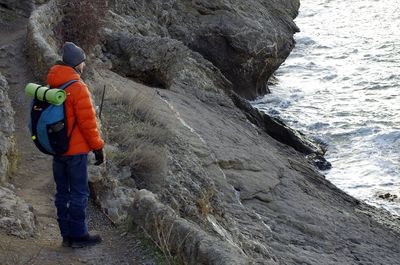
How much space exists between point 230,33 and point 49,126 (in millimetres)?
18738

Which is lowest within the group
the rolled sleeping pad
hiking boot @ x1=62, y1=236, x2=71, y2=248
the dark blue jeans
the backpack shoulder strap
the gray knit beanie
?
hiking boot @ x1=62, y1=236, x2=71, y2=248

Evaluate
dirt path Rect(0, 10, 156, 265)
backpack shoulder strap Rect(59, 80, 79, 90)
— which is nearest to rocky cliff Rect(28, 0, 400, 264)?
dirt path Rect(0, 10, 156, 265)

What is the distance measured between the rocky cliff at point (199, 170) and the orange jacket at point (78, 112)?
0.97 meters

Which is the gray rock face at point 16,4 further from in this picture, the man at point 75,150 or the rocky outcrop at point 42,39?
the man at point 75,150

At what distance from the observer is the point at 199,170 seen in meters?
11.2

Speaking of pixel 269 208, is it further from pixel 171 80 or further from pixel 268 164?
pixel 171 80

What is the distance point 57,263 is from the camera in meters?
6.72

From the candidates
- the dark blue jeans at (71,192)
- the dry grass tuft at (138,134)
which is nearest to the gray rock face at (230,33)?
the dry grass tuft at (138,134)

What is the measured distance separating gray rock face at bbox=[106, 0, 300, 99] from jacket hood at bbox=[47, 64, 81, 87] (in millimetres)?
15739

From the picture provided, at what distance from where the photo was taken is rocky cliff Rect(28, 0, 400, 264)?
329 inches

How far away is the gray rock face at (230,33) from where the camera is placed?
23.8 meters

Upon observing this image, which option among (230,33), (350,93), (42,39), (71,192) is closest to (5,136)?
(71,192)

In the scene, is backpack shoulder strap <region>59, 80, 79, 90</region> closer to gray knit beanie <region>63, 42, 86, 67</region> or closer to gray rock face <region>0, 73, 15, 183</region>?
gray knit beanie <region>63, 42, 86, 67</region>

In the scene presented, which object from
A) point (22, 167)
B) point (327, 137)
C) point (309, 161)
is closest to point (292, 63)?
point (327, 137)
